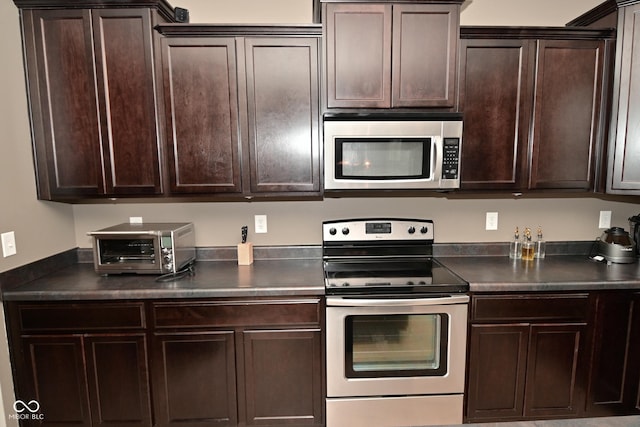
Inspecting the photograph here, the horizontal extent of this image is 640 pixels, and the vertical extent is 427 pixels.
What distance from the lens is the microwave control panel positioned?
196cm

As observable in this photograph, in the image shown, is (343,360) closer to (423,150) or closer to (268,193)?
(268,193)

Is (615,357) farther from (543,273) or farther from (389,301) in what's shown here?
(389,301)

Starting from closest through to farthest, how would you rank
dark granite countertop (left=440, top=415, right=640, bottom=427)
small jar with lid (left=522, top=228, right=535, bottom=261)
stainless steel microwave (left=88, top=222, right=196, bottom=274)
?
dark granite countertop (left=440, top=415, right=640, bottom=427) < stainless steel microwave (left=88, top=222, right=196, bottom=274) < small jar with lid (left=522, top=228, right=535, bottom=261)

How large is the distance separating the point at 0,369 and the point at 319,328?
5.62 ft

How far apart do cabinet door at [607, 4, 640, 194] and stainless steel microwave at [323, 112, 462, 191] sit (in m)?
0.99

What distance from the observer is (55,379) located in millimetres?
1859

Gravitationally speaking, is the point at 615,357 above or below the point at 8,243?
below

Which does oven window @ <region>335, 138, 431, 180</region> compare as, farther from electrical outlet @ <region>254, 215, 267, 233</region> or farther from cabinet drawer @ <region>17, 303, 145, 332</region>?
cabinet drawer @ <region>17, 303, 145, 332</region>

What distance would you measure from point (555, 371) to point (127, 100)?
2.93m

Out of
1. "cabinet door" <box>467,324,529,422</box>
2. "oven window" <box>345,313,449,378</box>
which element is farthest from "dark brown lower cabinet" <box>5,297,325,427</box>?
"cabinet door" <box>467,324,529,422</box>

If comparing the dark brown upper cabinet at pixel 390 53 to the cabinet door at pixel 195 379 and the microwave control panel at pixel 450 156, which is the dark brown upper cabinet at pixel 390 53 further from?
the cabinet door at pixel 195 379

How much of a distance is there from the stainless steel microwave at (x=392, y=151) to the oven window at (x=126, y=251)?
1146 millimetres

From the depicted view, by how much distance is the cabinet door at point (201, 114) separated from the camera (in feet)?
6.34

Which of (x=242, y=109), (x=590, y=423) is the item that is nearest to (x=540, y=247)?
(x=590, y=423)
